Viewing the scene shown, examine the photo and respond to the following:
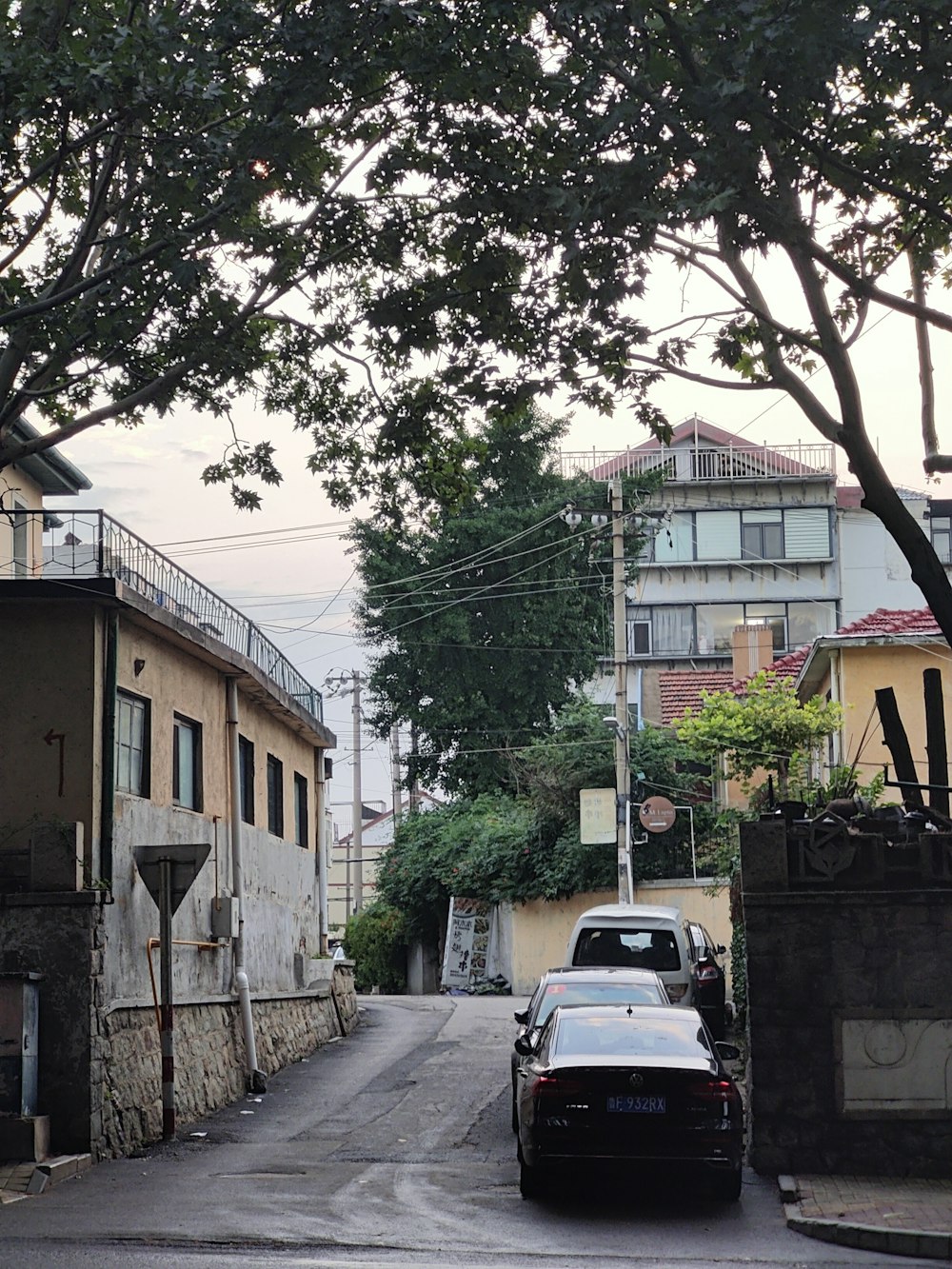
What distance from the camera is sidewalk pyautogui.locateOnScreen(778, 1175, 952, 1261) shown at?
1048 cm

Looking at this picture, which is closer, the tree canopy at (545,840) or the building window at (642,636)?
the tree canopy at (545,840)

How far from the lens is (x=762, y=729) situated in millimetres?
24516

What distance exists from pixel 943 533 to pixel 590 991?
46.6 metres

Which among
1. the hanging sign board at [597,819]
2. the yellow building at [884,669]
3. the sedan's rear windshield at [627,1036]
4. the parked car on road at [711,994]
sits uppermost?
the yellow building at [884,669]

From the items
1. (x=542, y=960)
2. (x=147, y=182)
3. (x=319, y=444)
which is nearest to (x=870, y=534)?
(x=542, y=960)

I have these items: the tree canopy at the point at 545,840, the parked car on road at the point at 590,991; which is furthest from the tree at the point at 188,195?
the tree canopy at the point at 545,840

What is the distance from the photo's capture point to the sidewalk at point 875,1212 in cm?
1048

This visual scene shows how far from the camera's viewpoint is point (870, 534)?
59.5 metres

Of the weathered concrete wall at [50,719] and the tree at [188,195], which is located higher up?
the tree at [188,195]

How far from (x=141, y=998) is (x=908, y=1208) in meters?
8.81

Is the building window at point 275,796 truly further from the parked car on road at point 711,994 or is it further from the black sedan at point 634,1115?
the black sedan at point 634,1115

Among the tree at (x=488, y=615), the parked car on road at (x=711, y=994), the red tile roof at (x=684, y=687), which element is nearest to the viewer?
the parked car on road at (x=711, y=994)

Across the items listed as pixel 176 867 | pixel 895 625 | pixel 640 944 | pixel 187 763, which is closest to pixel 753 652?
pixel 895 625

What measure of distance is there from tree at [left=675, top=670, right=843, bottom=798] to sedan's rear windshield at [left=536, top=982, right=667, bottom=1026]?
28.1 feet
